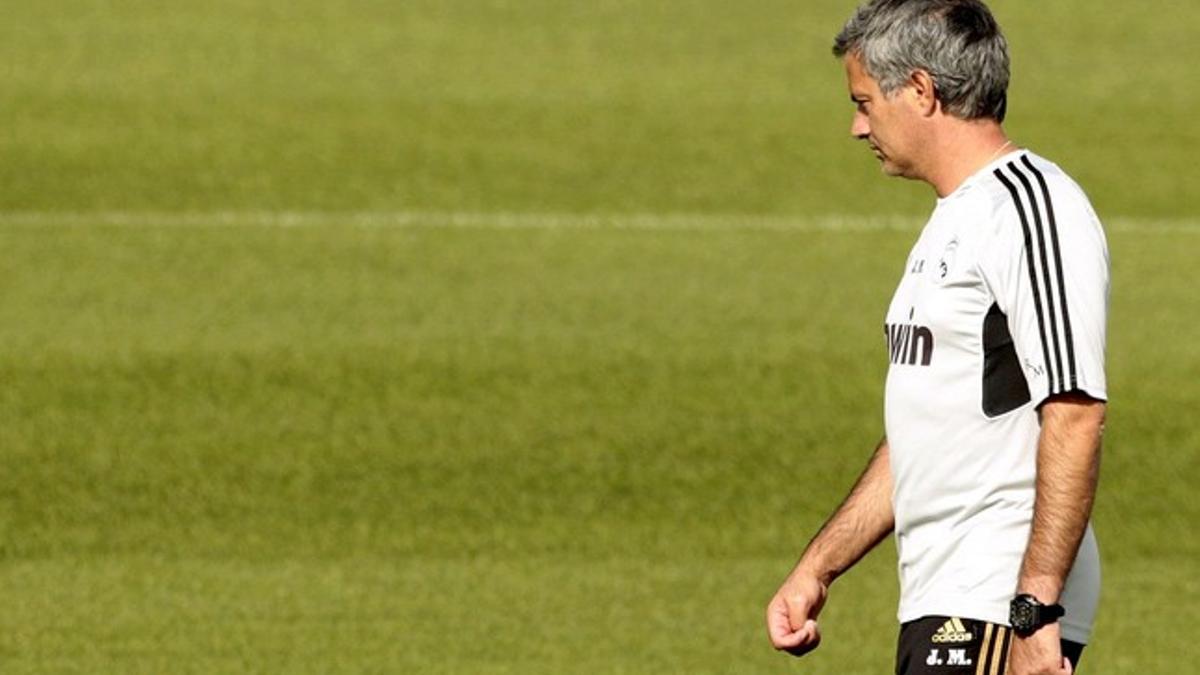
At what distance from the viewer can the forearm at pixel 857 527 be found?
4.61 meters

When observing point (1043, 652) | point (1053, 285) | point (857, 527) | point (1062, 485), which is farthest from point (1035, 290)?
point (857, 527)

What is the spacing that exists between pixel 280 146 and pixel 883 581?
7887mm

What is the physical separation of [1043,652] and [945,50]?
0.97 meters

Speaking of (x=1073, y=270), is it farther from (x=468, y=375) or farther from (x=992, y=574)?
(x=468, y=375)

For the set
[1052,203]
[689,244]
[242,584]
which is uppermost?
[1052,203]

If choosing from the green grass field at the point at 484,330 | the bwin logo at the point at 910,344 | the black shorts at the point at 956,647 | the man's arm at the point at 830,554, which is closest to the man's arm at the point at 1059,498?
the black shorts at the point at 956,647

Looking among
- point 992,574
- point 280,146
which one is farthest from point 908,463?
point 280,146

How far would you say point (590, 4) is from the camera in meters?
20.0

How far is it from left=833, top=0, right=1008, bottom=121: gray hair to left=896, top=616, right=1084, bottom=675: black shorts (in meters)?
0.83

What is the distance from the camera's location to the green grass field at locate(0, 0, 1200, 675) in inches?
329

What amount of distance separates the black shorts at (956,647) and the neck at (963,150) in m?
0.72

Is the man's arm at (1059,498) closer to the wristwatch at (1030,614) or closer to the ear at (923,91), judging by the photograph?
the wristwatch at (1030,614)

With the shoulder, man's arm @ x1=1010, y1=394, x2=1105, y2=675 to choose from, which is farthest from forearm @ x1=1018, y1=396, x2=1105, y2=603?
the shoulder

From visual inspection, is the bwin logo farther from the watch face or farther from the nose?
the watch face
